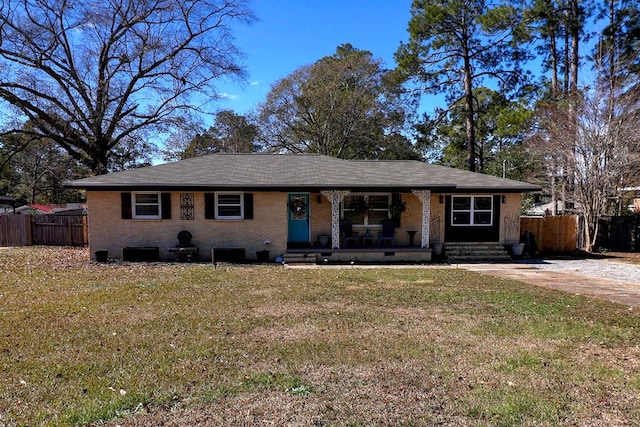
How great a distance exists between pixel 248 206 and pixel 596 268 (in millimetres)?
11050

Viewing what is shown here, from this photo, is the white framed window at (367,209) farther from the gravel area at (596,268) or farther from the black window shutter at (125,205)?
the black window shutter at (125,205)

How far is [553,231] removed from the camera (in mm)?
16391

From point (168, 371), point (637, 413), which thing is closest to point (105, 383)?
point (168, 371)

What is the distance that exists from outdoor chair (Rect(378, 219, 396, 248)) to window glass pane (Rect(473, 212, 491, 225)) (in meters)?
3.12

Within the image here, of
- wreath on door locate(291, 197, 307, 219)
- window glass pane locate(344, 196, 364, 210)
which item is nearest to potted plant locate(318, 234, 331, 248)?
wreath on door locate(291, 197, 307, 219)

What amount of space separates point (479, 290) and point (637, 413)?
5.34 m

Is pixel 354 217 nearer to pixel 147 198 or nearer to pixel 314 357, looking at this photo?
pixel 147 198

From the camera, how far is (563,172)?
18000 mm

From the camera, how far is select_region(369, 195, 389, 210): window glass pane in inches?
589

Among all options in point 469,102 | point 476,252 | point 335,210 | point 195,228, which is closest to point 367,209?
point 335,210

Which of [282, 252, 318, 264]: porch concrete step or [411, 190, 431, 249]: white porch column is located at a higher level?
[411, 190, 431, 249]: white porch column

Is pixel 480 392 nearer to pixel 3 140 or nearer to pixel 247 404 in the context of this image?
pixel 247 404

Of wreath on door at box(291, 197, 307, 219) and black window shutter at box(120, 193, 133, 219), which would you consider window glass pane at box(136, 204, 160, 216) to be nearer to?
black window shutter at box(120, 193, 133, 219)

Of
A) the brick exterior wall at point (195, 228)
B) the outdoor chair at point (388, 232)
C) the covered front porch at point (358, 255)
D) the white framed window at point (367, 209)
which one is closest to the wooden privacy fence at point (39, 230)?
the brick exterior wall at point (195, 228)
